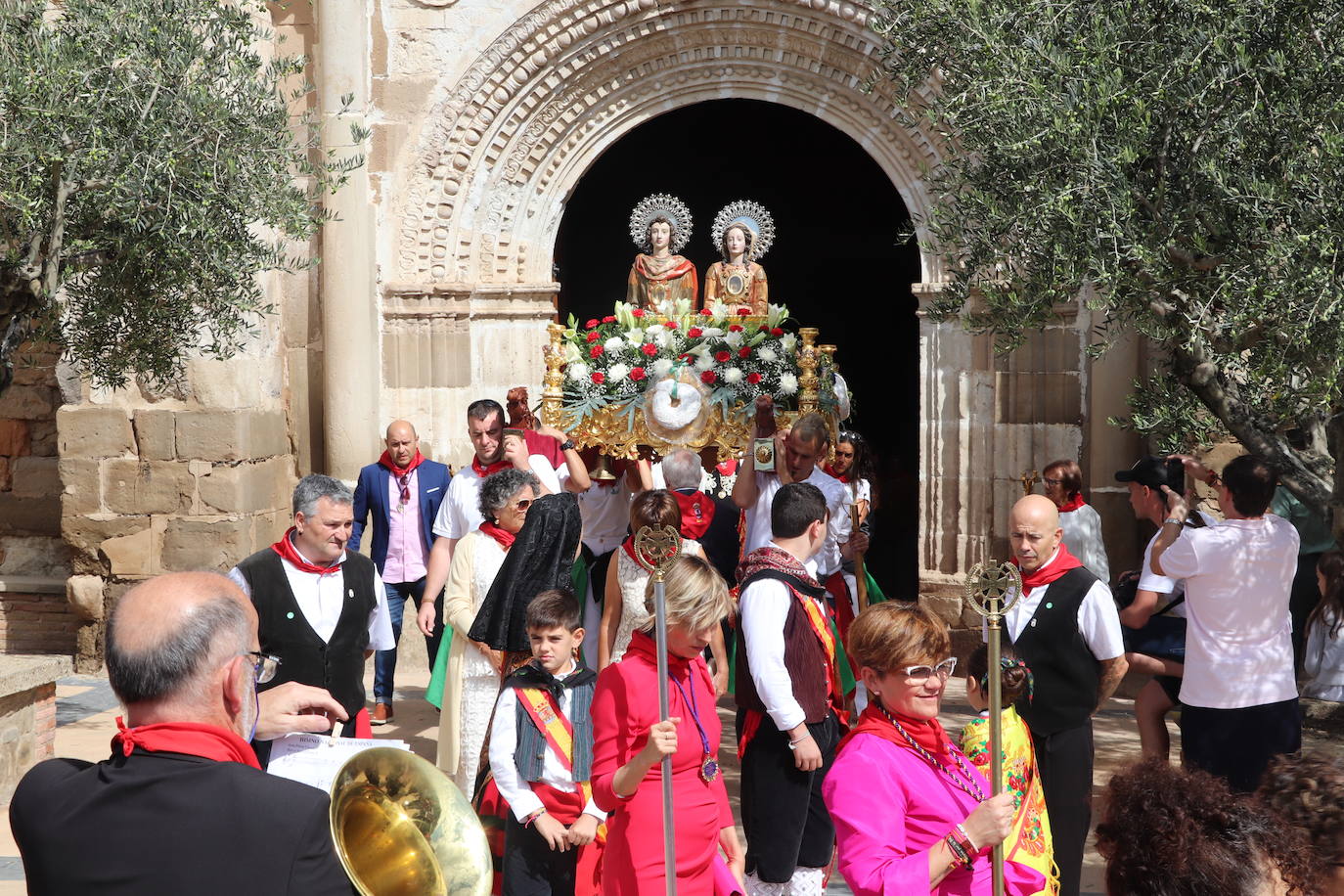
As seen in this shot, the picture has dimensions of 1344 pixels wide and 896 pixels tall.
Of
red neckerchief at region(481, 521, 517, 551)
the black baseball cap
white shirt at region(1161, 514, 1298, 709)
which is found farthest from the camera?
red neckerchief at region(481, 521, 517, 551)

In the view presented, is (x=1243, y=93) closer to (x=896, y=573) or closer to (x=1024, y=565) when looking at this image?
(x=1024, y=565)

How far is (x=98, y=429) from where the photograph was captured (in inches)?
366

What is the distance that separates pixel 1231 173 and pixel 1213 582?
153cm

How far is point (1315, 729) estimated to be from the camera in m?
7.56

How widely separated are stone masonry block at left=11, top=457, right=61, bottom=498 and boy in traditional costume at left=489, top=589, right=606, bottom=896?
24.2 feet

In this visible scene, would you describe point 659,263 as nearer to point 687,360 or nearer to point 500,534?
point 687,360

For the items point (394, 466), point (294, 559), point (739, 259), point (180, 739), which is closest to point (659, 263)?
point (739, 259)

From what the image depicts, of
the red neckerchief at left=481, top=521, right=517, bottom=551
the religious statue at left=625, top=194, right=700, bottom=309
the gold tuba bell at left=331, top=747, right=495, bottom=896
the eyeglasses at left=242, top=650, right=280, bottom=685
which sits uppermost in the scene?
the religious statue at left=625, top=194, right=700, bottom=309

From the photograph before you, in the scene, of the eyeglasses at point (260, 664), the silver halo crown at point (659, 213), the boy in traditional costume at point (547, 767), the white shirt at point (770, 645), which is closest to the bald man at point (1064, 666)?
the white shirt at point (770, 645)

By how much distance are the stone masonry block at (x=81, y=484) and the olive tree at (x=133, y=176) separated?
2.37 metres

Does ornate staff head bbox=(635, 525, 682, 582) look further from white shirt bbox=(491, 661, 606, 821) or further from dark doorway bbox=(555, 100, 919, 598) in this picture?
dark doorway bbox=(555, 100, 919, 598)

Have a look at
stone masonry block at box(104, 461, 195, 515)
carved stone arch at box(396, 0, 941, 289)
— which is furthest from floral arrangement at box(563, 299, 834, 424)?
stone masonry block at box(104, 461, 195, 515)

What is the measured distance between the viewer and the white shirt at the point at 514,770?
4.20 metres

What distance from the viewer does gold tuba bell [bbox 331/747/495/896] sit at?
8.35 feet
